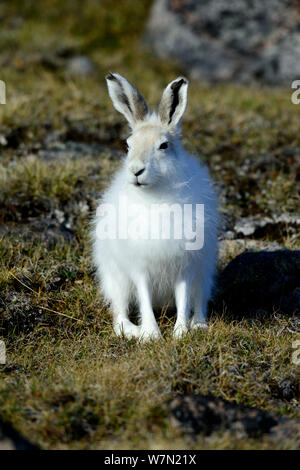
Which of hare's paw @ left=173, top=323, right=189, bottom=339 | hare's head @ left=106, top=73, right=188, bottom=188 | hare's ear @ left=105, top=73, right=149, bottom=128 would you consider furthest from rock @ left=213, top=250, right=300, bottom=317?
hare's ear @ left=105, top=73, right=149, bottom=128

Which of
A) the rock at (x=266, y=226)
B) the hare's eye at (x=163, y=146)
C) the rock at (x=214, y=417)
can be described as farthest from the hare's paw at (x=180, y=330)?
the rock at (x=266, y=226)

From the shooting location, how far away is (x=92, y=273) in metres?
5.52

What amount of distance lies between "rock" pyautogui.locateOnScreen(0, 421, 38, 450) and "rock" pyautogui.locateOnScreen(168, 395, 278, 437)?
32.5 inches

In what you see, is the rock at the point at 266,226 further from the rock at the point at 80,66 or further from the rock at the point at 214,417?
the rock at the point at 80,66

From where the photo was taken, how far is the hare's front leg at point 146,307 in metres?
4.49

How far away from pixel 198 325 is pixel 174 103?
1798mm

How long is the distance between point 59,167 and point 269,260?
2.76 metres

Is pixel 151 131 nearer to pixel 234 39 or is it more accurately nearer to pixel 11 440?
pixel 11 440

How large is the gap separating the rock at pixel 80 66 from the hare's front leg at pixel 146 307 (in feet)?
26.2

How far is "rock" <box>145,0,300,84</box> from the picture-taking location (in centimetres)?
1247

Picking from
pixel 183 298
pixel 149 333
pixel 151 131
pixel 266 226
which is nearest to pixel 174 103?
pixel 151 131

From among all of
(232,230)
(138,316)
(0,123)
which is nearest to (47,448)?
(138,316)

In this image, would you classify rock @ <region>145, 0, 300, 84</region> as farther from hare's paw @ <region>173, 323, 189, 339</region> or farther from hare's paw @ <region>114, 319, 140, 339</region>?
hare's paw @ <region>173, 323, 189, 339</region>

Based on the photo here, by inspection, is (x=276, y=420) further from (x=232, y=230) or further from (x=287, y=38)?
(x=287, y=38)
